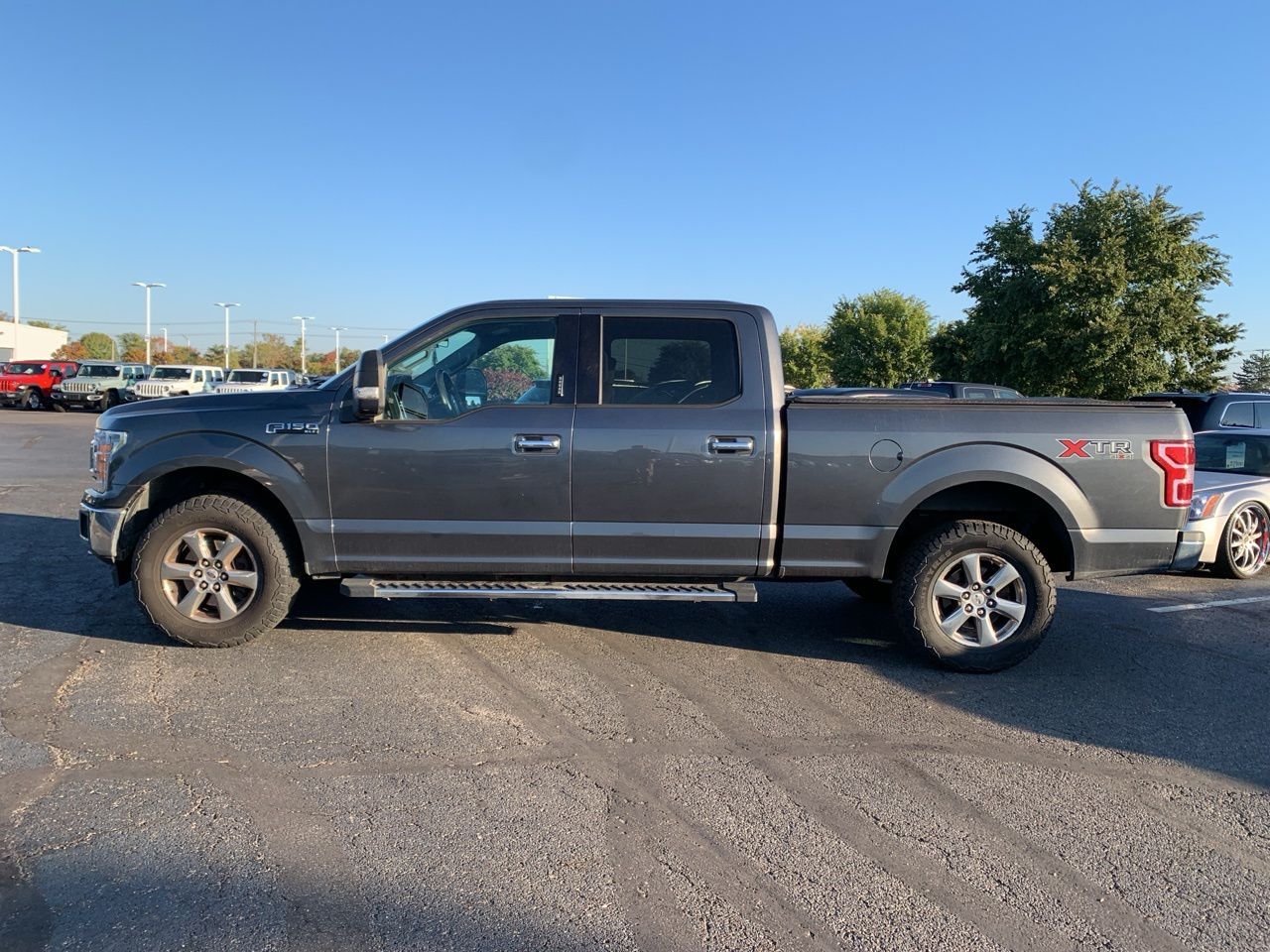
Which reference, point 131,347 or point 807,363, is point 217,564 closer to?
point 807,363

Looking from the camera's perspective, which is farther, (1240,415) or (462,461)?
(1240,415)

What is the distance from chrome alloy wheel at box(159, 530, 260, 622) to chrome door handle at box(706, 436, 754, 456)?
2.70m

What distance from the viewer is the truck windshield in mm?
9016

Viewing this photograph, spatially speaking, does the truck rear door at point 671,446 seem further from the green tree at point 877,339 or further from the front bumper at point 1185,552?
the green tree at point 877,339

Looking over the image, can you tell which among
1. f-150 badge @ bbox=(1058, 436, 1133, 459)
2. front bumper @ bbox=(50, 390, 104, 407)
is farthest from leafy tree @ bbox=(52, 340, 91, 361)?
f-150 badge @ bbox=(1058, 436, 1133, 459)

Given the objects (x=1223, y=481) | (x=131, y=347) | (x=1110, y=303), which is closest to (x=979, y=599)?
(x=1223, y=481)

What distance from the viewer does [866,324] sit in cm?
5719

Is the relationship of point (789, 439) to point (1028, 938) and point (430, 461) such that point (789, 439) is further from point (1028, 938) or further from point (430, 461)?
point (1028, 938)

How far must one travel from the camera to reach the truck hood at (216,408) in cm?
523

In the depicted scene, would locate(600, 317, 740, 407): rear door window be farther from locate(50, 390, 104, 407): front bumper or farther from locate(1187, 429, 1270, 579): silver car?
locate(50, 390, 104, 407): front bumper

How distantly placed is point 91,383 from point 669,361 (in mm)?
35257

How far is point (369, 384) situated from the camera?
16.6ft

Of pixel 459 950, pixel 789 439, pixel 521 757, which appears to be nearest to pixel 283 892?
pixel 459 950

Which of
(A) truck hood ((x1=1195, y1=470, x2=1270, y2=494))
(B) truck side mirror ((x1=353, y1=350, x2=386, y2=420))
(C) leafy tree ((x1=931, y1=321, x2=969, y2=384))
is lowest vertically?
(A) truck hood ((x1=1195, y1=470, x2=1270, y2=494))
